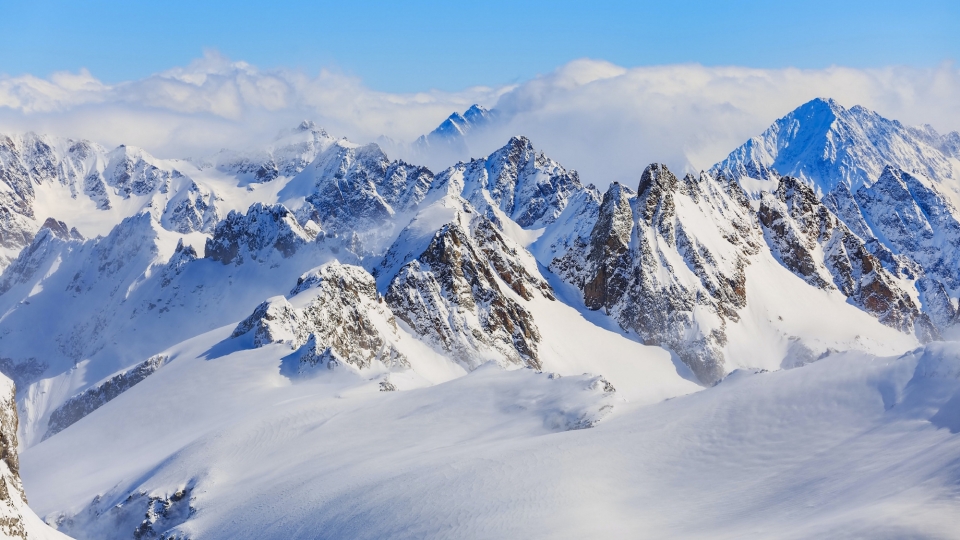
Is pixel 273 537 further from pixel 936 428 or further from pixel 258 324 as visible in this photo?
pixel 258 324

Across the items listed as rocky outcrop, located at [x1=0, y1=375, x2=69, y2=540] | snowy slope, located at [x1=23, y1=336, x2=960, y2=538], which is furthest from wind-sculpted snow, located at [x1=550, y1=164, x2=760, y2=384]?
rocky outcrop, located at [x1=0, y1=375, x2=69, y2=540]

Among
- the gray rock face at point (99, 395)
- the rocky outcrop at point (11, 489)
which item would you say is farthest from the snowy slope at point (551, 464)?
the gray rock face at point (99, 395)

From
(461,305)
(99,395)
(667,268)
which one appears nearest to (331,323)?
(461,305)

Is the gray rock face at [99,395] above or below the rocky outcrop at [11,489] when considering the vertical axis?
above

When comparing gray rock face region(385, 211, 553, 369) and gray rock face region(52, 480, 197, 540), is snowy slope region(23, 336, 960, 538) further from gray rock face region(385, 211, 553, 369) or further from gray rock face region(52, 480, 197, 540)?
gray rock face region(385, 211, 553, 369)

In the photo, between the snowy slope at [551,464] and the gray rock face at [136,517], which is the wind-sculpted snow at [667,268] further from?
the gray rock face at [136,517]

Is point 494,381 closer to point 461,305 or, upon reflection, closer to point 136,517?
point 136,517

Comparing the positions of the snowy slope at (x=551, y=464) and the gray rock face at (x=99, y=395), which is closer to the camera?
the snowy slope at (x=551, y=464)

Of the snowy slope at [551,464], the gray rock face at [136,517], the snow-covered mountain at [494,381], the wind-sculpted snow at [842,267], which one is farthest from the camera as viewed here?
the wind-sculpted snow at [842,267]

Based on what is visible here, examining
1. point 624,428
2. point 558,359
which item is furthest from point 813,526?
point 558,359
